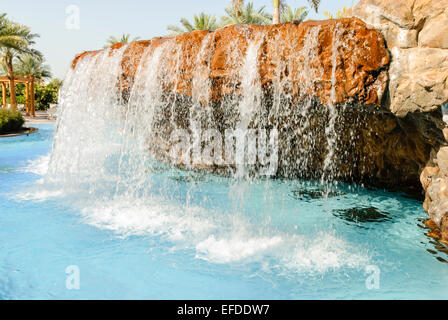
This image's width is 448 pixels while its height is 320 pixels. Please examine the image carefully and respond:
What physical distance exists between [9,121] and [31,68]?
19.4 m

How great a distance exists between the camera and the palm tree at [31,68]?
108 ft

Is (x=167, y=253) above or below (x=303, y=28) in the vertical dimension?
below

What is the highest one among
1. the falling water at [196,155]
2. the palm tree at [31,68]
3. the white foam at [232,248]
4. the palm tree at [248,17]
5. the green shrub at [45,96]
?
the palm tree at [248,17]

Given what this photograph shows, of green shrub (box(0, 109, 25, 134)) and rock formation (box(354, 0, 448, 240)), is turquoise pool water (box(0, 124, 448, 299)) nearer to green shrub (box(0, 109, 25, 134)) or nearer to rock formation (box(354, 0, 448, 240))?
rock formation (box(354, 0, 448, 240))

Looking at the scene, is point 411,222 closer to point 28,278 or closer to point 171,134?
point 28,278

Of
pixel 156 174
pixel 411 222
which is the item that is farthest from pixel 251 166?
pixel 411 222

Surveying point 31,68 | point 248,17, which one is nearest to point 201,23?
point 248,17

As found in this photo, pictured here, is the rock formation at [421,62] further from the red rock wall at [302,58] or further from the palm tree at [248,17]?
the palm tree at [248,17]

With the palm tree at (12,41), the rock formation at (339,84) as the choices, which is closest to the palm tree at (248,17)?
the palm tree at (12,41)

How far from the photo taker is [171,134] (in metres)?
9.66

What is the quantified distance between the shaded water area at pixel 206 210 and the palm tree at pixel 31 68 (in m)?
27.7

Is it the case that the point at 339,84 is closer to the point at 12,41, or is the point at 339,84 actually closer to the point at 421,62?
the point at 421,62

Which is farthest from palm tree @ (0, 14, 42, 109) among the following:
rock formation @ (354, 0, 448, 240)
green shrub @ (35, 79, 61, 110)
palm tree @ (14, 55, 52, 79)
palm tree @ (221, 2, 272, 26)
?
rock formation @ (354, 0, 448, 240)

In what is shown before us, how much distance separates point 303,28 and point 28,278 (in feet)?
16.4
